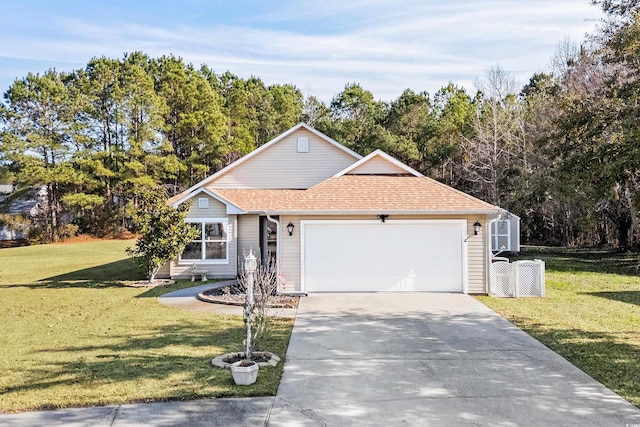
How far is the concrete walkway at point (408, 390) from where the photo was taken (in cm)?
533

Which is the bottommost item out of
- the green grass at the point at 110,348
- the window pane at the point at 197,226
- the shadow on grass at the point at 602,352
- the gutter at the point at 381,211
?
the shadow on grass at the point at 602,352

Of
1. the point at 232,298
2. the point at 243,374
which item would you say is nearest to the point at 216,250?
the point at 232,298

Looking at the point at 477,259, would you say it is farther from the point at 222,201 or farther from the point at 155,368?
the point at 155,368

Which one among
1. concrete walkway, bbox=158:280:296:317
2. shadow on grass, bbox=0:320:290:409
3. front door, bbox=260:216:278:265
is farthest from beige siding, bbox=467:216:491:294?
front door, bbox=260:216:278:265

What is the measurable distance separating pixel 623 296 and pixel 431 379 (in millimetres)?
9597

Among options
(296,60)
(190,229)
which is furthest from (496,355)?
(296,60)

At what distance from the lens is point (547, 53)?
95.6ft

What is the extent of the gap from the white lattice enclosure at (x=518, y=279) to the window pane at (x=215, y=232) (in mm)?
9129

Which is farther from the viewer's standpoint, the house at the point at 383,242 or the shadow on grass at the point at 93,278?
the shadow on grass at the point at 93,278

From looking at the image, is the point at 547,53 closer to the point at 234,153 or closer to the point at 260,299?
the point at 234,153

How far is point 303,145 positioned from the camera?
19688mm

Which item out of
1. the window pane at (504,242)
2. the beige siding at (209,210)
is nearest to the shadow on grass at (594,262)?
the window pane at (504,242)

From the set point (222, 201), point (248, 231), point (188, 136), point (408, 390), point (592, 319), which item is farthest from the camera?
point (188, 136)

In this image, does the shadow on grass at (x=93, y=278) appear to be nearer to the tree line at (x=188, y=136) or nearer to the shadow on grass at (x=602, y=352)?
the tree line at (x=188, y=136)
